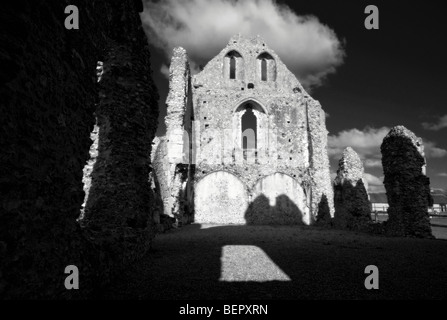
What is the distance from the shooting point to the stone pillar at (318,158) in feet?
47.9

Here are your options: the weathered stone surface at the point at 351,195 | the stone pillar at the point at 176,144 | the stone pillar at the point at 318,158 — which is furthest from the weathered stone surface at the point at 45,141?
the stone pillar at the point at 318,158

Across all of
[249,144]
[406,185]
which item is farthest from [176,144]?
[406,185]

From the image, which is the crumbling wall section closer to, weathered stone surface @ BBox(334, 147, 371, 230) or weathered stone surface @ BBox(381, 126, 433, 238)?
weathered stone surface @ BBox(334, 147, 371, 230)

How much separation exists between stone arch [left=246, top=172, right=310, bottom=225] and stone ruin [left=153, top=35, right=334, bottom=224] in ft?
0.18

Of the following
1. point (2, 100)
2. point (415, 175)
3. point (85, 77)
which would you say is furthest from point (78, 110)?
point (415, 175)

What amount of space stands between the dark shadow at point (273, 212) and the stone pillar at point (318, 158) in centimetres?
105

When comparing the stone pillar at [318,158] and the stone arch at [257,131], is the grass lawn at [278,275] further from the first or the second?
the stone arch at [257,131]

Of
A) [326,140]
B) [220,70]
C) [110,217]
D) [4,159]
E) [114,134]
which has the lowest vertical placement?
[110,217]

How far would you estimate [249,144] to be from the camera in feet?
53.2

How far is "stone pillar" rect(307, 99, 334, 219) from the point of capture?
47.9ft

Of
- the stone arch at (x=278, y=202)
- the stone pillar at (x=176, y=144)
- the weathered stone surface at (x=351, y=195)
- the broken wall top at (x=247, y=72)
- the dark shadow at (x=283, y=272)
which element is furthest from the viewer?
the broken wall top at (x=247, y=72)
